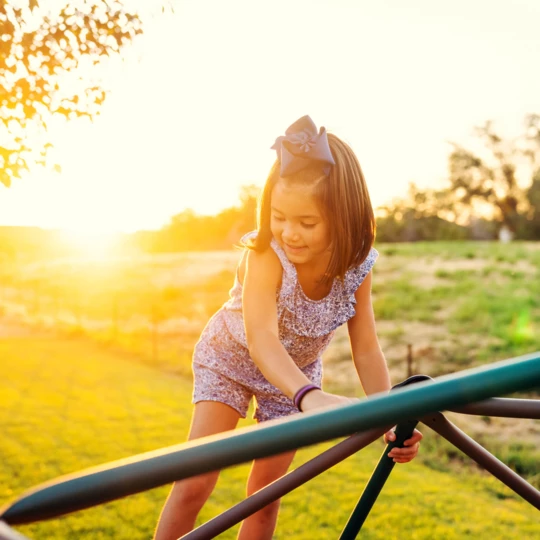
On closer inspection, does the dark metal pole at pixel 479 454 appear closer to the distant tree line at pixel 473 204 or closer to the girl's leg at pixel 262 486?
the girl's leg at pixel 262 486

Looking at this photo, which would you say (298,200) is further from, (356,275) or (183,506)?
(183,506)

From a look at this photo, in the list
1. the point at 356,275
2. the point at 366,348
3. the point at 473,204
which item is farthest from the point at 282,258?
the point at 473,204

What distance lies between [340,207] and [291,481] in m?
0.81

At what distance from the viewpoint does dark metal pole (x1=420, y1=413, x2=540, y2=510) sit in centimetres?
133

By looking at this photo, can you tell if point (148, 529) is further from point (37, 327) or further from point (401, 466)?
point (37, 327)

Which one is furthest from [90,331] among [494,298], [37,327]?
[494,298]

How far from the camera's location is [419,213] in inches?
1756

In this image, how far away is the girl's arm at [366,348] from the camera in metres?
2.12

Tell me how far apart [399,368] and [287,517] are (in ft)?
17.4

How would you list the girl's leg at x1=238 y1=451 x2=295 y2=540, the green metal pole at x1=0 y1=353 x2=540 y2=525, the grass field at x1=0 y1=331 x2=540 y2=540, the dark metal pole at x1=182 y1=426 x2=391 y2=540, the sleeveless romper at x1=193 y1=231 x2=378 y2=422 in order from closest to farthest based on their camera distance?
the green metal pole at x1=0 y1=353 x2=540 y2=525 → the dark metal pole at x1=182 y1=426 x2=391 y2=540 → the sleeveless romper at x1=193 y1=231 x2=378 y2=422 → the girl's leg at x1=238 y1=451 x2=295 y2=540 → the grass field at x1=0 y1=331 x2=540 y2=540

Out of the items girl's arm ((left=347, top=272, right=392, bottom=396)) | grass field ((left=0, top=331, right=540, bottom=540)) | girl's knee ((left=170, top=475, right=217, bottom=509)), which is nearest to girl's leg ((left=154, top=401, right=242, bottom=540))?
girl's knee ((left=170, top=475, right=217, bottom=509))

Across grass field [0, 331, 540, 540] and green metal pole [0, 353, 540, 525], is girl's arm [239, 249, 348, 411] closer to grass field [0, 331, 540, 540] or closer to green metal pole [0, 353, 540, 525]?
green metal pole [0, 353, 540, 525]

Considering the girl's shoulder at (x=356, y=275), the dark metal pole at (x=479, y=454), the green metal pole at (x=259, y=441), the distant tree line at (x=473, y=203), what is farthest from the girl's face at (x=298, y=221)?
the distant tree line at (x=473, y=203)

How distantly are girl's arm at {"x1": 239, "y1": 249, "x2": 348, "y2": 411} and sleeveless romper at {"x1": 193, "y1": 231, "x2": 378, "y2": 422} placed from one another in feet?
0.17
